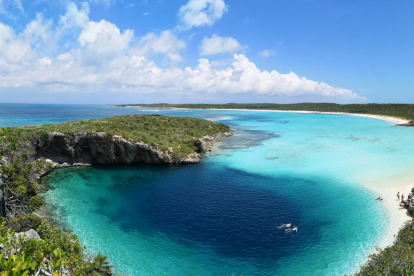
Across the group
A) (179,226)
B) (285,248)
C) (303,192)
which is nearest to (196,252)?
(179,226)

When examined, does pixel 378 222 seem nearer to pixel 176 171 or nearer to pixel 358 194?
pixel 358 194

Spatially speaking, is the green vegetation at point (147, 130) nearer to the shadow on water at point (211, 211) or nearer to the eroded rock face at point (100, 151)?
the eroded rock face at point (100, 151)

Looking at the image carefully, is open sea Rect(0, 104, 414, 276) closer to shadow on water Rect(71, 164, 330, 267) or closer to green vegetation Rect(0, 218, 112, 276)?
shadow on water Rect(71, 164, 330, 267)

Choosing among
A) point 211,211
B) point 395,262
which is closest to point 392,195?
point 395,262

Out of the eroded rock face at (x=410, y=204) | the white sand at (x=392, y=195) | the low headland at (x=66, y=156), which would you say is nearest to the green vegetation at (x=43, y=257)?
the low headland at (x=66, y=156)

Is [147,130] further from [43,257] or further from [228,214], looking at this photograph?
[43,257]

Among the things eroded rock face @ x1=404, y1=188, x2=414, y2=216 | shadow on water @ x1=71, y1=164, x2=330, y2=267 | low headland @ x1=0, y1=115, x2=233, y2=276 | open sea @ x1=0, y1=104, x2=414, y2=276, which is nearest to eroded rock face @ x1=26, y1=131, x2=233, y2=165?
low headland @ x1=0, y1=115, x2=233, y2=276

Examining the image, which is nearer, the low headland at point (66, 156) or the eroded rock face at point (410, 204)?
the low headland at point (66, 156)
